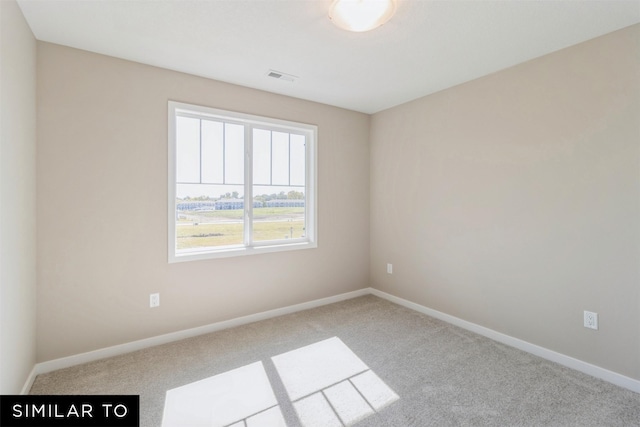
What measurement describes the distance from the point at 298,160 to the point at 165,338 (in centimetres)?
235

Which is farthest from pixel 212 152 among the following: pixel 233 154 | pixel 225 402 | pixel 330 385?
pixel 330 385

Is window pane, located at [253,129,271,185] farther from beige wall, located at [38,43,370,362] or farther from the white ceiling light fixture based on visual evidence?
the white ceiling light fixture

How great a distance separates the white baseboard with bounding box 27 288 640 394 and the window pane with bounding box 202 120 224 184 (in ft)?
4.90

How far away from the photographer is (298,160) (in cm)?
376

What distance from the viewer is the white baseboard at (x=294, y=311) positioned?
220cm

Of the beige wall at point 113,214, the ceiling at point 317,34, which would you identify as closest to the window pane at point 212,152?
the beige wall at point 113,214

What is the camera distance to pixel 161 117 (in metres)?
2.75

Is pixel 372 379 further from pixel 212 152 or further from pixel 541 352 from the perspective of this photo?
pixel 212 152

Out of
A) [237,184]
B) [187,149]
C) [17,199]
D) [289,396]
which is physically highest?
[187,149]

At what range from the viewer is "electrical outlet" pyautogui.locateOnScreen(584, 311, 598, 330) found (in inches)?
89.4

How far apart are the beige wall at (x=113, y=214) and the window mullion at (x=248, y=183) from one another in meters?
0.23

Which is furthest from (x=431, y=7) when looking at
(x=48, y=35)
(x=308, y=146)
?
(x=48, y=35)

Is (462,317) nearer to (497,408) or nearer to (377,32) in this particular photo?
(497,408)

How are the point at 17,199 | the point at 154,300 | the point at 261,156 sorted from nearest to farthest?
the point at 17,199 → the point at 154,300 → the point at 261,156
